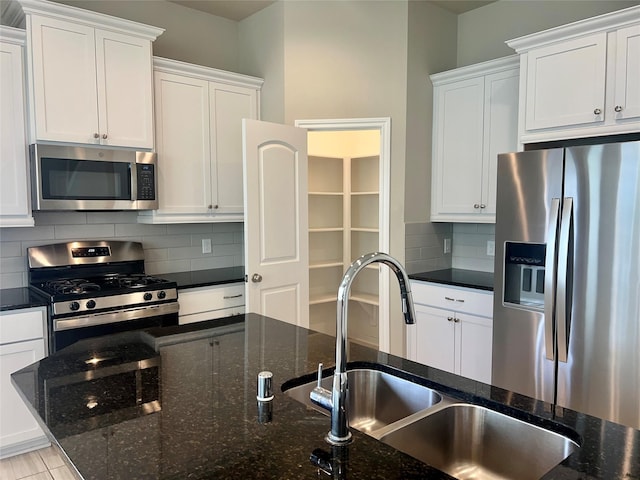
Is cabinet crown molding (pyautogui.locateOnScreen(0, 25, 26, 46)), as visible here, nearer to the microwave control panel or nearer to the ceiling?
the microwave control panel

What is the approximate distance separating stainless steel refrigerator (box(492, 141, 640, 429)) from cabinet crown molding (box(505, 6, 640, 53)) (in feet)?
2.63

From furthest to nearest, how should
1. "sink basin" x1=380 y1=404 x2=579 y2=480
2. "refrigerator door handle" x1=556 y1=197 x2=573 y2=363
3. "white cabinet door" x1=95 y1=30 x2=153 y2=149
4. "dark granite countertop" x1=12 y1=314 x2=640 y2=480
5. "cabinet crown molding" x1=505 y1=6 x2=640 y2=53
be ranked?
"white cabinet door" x1=95 y1=30 x2=153 y2=149, "cabinet crown molding" x1=505 y1=6 x2=640 y2=53, "refrigerator door handle" x1=556 y1=197 x2=573 y2=363, "sink basin" x1=380 y1=404 x2=579 y2=480, "dark granite countertop" x1=12 y1=314 x2=640 y2=480

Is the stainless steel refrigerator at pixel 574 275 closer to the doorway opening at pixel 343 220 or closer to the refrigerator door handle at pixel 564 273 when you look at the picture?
the refrigerator door handle at pixel 564 273

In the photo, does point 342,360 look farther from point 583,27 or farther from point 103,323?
point 583,27

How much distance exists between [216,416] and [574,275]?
188 cm

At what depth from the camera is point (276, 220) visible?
329cm

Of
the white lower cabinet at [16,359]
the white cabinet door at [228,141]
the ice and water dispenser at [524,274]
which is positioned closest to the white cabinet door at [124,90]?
the white cabinet door at [228,141]

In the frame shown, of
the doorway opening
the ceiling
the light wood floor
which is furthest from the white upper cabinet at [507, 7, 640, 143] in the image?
the light wood floor

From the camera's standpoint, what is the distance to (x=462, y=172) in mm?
3506

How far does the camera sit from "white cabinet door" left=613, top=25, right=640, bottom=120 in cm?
243

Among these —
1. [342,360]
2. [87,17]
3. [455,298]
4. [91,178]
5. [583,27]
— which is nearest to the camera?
[342,360]

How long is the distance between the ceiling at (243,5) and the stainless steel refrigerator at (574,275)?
1.71 metres

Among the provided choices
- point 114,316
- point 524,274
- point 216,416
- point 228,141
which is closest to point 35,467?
point 114,316

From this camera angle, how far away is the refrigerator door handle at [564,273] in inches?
88.4
